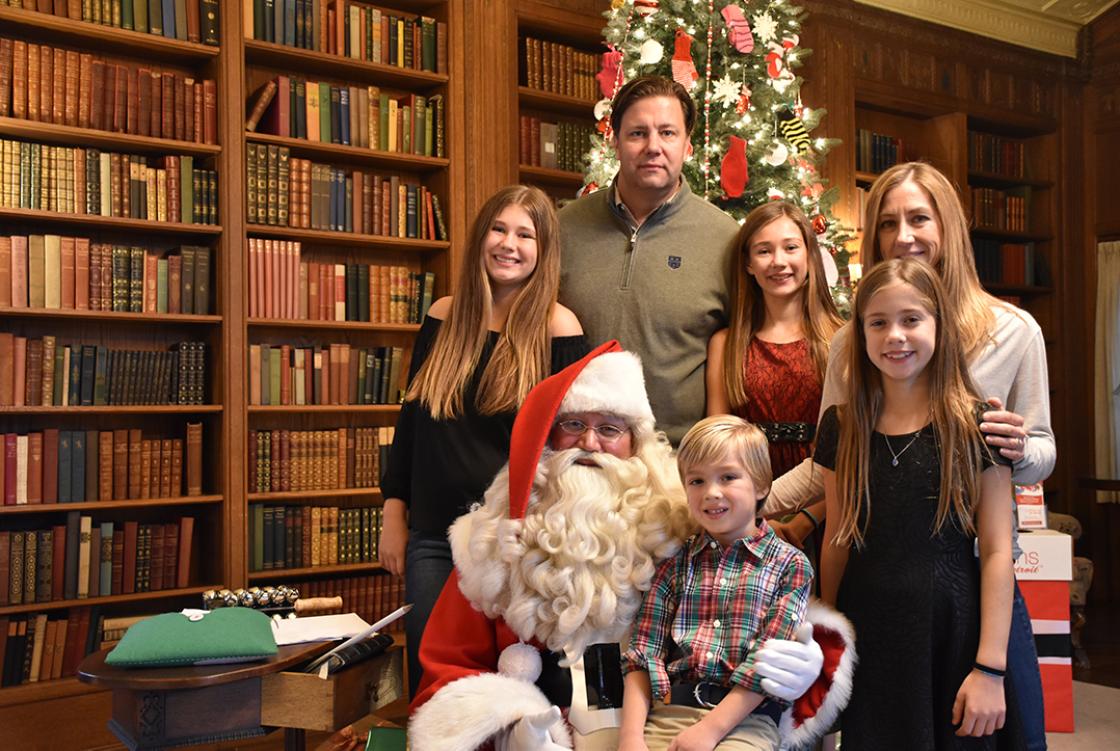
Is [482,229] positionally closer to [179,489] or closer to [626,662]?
[626,662]

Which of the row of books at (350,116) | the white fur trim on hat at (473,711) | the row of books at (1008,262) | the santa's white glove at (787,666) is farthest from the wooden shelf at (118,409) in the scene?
the row of books at (1008,262)

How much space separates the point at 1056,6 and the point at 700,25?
4.28m

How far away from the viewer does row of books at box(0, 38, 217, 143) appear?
3760 millimetres

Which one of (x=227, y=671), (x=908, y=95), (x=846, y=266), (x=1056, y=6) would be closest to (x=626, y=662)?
(x=227, y=671)

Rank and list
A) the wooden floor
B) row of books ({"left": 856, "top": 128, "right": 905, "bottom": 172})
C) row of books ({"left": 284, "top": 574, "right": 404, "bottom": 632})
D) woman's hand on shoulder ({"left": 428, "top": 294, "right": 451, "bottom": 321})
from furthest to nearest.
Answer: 1. row of books ({"left": 856, "top": 128, "right": 905, "bottom": 172})
2. the wooden floor
3. row of books ({"left": 284, "top": 574, "right": 404, "bottom": 632})
4. woman's hand on shoulder ({"left": 428, "top": 294, "right": 451, "bottom": 321})

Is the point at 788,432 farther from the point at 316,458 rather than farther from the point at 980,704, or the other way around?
the point at 316,458

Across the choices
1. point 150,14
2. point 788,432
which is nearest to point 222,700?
point 788,432

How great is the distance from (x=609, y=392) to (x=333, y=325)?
8.44 ft

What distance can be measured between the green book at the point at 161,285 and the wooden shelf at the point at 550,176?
1.69 meters

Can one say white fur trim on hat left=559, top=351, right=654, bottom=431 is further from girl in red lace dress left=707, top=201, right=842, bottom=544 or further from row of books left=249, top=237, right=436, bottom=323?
row of books left=249, top=237, right=436, bottom=323

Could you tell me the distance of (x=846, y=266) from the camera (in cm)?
403

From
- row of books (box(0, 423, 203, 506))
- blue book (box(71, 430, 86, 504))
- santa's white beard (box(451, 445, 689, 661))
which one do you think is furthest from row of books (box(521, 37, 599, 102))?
santa's white beard (box(451, 445, 689, 661))

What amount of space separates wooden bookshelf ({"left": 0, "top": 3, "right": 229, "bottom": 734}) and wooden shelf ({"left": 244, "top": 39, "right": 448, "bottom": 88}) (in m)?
0.20

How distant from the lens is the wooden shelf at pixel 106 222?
375 cm
